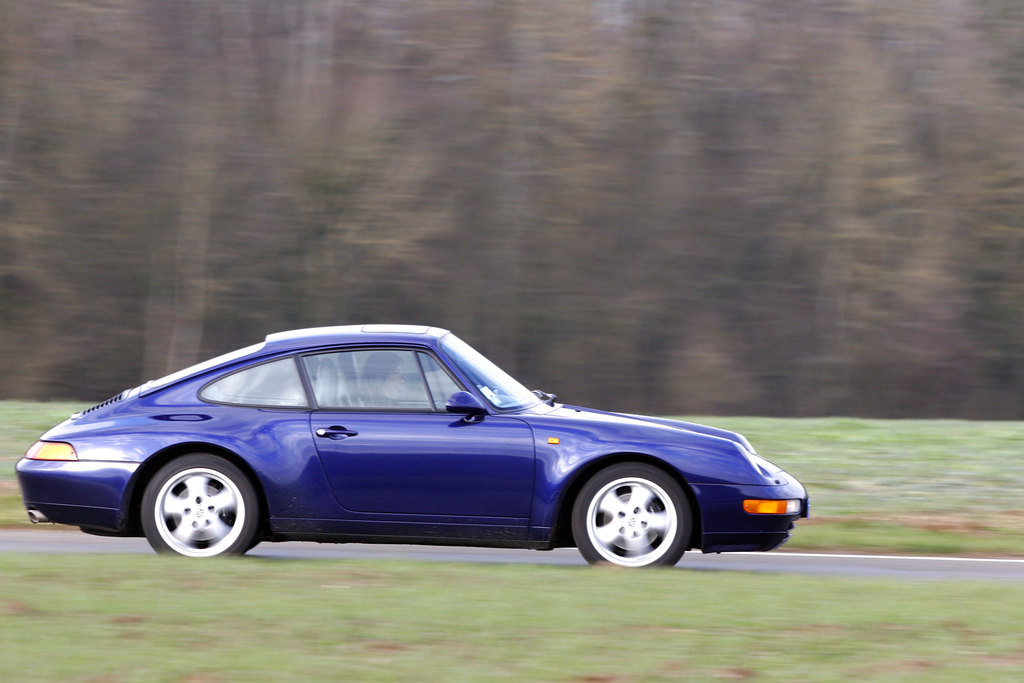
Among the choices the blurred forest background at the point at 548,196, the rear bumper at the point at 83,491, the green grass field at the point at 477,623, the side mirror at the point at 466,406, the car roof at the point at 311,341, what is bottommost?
the green grass field at the point at 477,623

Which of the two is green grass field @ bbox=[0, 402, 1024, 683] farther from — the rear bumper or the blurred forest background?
the blurred forest background

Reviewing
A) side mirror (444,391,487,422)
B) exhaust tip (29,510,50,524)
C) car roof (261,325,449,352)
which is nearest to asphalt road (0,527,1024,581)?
exhaust tip (29,510,50,524)

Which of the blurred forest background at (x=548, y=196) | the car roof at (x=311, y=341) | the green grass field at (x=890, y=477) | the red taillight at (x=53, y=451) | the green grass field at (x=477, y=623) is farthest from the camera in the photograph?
the blurred forest background at (x=548, y=196)

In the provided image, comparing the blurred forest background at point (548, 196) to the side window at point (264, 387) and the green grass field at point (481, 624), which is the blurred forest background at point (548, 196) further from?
the green grass field at point (481, 624)

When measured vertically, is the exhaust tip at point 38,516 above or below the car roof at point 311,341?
below

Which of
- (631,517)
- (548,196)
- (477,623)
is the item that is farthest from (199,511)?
(548,196)

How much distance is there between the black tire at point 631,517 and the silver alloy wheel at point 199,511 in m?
1.96

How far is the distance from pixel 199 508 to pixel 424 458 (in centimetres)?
134

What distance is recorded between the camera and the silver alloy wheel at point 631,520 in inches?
284

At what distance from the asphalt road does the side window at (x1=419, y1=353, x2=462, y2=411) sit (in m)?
1.04

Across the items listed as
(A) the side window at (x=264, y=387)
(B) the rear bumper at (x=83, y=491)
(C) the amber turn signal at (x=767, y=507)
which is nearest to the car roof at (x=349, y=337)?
(A) the side window at (x=264, y=387)

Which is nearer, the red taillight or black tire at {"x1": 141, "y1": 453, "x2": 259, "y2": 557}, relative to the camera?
black tire at {"x1": 141, "y1": 453, "x2": 259, "y2": 557}

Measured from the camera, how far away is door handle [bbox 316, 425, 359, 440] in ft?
24.1

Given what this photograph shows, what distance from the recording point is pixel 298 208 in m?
28.1
